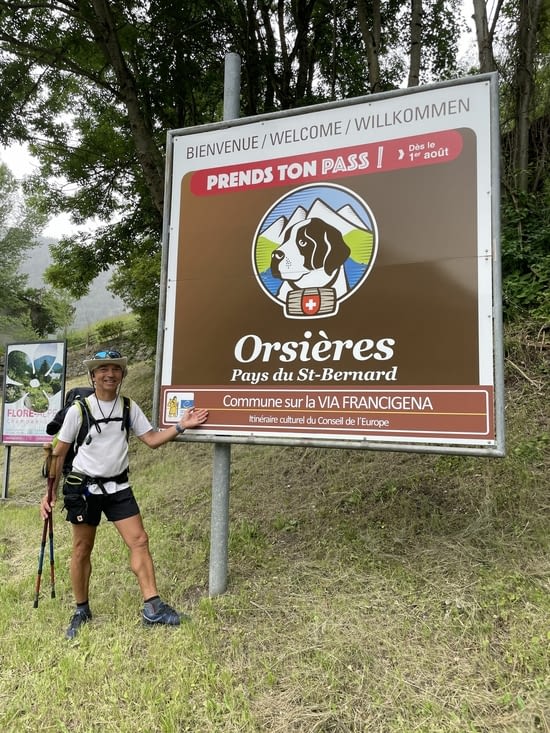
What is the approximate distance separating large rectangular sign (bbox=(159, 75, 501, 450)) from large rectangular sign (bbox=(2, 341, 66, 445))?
16.1 ft

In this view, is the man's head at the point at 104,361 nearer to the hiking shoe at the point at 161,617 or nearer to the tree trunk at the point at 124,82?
the hiking shoe at the point at 161,617

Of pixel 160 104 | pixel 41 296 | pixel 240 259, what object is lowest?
pixel 240 259

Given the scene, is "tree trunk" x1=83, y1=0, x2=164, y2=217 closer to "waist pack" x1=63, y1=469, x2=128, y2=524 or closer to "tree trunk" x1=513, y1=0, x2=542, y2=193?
"tree trunk" x1=513, y1=0, x2=542, y2=193

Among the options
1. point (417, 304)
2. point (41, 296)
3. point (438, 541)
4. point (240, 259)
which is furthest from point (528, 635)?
point (41, 296)

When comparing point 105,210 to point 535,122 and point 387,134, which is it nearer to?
point 535,122

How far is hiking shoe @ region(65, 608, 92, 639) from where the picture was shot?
3389 millimetres

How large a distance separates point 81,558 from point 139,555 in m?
0.44

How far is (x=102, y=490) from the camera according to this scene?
3.48m

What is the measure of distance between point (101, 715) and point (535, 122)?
841cm

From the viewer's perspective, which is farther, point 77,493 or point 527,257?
point 527,257

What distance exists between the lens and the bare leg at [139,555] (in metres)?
3.42

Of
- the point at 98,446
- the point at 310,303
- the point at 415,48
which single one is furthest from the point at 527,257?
the point at 98,446

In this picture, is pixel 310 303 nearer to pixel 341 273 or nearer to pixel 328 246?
pixel 341 273

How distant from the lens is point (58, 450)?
3.52 m
